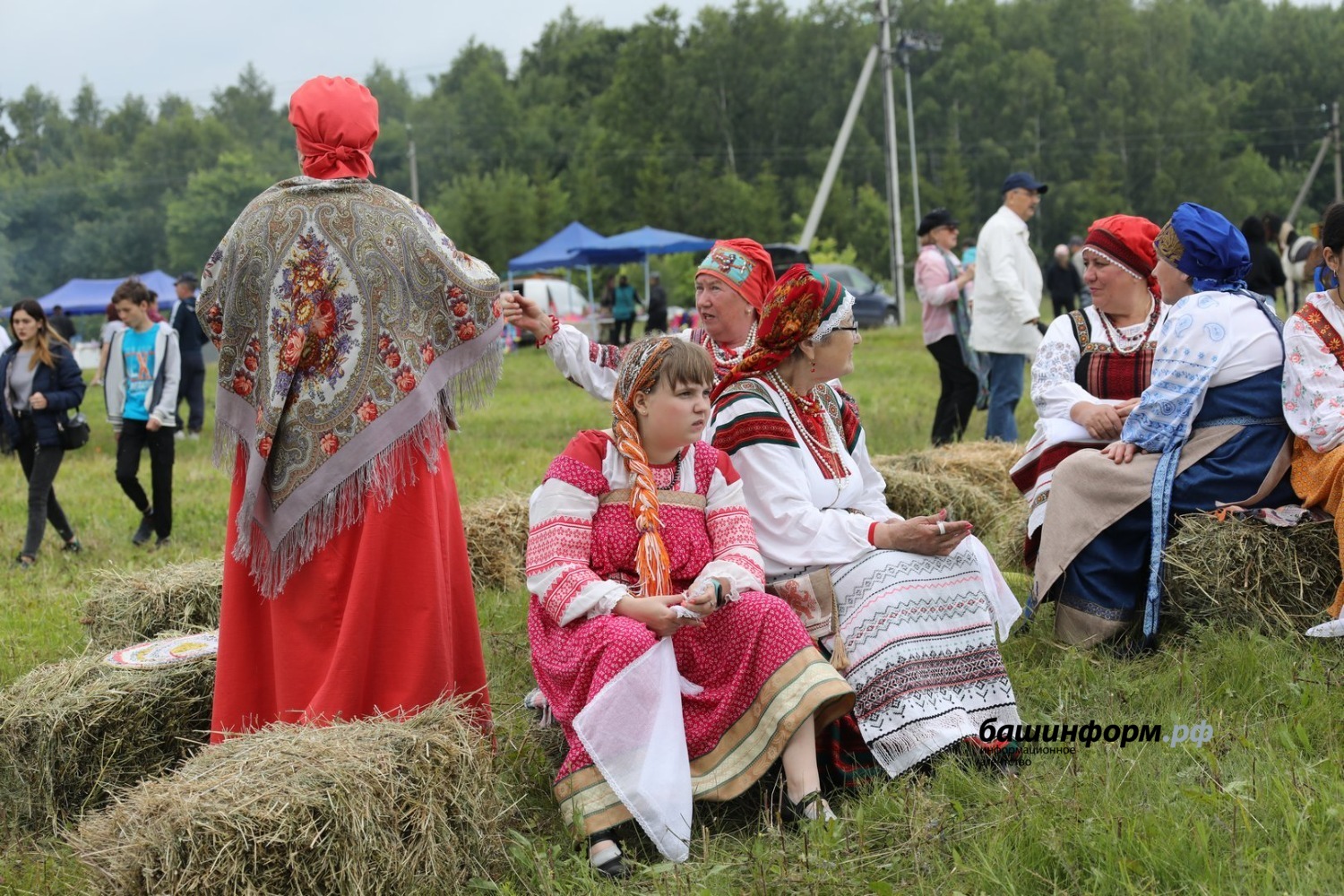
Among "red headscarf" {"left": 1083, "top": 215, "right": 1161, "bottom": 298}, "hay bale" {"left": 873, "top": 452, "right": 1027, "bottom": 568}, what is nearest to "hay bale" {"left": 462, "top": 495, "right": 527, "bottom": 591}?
"hay bale" {"left": 873, "top": 452, "right": 1027, "bottom": 568}

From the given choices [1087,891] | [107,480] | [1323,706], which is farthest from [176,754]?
[107,480]

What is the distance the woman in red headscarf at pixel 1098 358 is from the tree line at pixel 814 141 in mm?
43992

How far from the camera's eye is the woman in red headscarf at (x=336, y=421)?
3900mm

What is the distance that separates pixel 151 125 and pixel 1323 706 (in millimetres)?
85181

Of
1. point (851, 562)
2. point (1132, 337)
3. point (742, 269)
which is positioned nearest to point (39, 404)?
point (742, 269)

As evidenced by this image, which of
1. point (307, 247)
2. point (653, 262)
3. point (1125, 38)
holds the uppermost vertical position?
point (1125, 38)

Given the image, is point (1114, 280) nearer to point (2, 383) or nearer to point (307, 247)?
point (307, 247)

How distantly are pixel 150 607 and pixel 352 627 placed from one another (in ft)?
6.13

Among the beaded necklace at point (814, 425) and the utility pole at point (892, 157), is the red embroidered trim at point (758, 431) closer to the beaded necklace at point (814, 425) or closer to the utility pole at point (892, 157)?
the beaded necklace at point (814, 425)

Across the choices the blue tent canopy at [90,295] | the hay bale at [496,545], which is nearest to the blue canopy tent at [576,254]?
the blue tent canopy at [90,295]

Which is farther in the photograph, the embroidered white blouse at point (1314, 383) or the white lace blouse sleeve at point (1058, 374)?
the white lace blouse sleeve at point (1058, 374)

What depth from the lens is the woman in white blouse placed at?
4.60m

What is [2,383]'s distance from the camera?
9.62m

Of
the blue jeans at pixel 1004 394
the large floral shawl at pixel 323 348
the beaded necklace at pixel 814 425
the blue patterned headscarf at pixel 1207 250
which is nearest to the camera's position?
the large floral shawl at pixel 323 348
